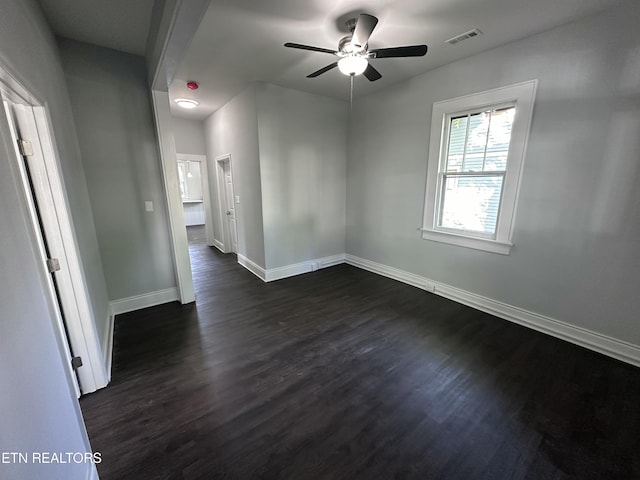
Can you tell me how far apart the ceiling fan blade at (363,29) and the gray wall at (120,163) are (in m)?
2.44

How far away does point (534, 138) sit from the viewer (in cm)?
249

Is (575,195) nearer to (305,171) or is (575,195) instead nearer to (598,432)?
(598,432)

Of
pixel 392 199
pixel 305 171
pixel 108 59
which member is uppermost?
pixel 108 59

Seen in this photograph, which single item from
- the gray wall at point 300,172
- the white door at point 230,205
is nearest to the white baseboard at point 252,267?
the gray wall at point 300,172

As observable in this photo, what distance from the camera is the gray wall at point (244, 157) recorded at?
374 centimetres

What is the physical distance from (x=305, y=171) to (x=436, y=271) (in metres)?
2.46

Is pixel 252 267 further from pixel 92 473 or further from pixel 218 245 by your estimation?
pixel 92 473

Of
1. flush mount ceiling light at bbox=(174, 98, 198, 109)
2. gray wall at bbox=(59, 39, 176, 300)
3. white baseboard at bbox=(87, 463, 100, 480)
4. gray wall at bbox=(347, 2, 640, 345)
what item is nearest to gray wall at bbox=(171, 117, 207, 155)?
flush mount ceiling light at bbox=(174, 98, 198, 109)

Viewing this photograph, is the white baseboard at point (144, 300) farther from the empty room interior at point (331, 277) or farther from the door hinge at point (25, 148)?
the door hinge at point (25, 148)

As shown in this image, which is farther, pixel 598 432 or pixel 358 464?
pixel 598 432

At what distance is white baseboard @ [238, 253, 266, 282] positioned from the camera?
408cm


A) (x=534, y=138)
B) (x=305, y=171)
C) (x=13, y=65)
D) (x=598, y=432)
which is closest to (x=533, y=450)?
(x=598, y=432)

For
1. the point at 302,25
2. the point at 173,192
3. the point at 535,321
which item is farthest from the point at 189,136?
the point at 535,321

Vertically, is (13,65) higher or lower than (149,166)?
higher
